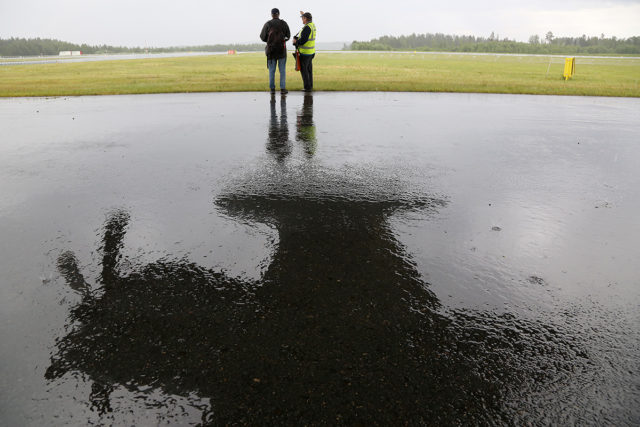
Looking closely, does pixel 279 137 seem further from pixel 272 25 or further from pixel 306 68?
pixel 306 68

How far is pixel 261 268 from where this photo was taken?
318 cm

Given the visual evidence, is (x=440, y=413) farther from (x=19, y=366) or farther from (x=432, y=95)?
(x=432, y=95)

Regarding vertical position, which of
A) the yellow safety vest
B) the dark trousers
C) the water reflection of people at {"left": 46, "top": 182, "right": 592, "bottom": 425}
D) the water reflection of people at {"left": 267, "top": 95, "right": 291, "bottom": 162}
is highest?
the yellow safety vest

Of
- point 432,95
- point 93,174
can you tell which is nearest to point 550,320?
point 93,174

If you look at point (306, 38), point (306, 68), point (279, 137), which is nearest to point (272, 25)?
point (306, 38)

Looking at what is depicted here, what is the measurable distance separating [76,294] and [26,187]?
2989mm

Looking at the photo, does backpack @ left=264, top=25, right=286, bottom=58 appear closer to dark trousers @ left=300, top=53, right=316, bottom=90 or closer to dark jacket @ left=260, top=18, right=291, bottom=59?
dark jacket @ left=260, top=18, right=291, bottom=59

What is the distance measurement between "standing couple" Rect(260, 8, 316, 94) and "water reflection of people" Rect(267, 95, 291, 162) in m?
2.96

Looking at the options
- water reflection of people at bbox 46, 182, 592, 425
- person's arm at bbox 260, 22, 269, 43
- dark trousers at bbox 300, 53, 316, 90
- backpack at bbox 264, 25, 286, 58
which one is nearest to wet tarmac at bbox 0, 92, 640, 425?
water reflection of people at bbox 46, 182, 592, 425

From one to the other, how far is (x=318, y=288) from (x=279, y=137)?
5.24 meters

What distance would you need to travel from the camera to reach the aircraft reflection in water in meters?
1.98

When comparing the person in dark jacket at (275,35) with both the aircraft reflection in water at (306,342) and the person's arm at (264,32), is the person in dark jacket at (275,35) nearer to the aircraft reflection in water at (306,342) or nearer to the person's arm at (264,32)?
the person's arm at (264,32)

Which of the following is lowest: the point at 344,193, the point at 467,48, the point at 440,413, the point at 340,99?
the point at 440,413

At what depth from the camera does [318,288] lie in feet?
9.59
